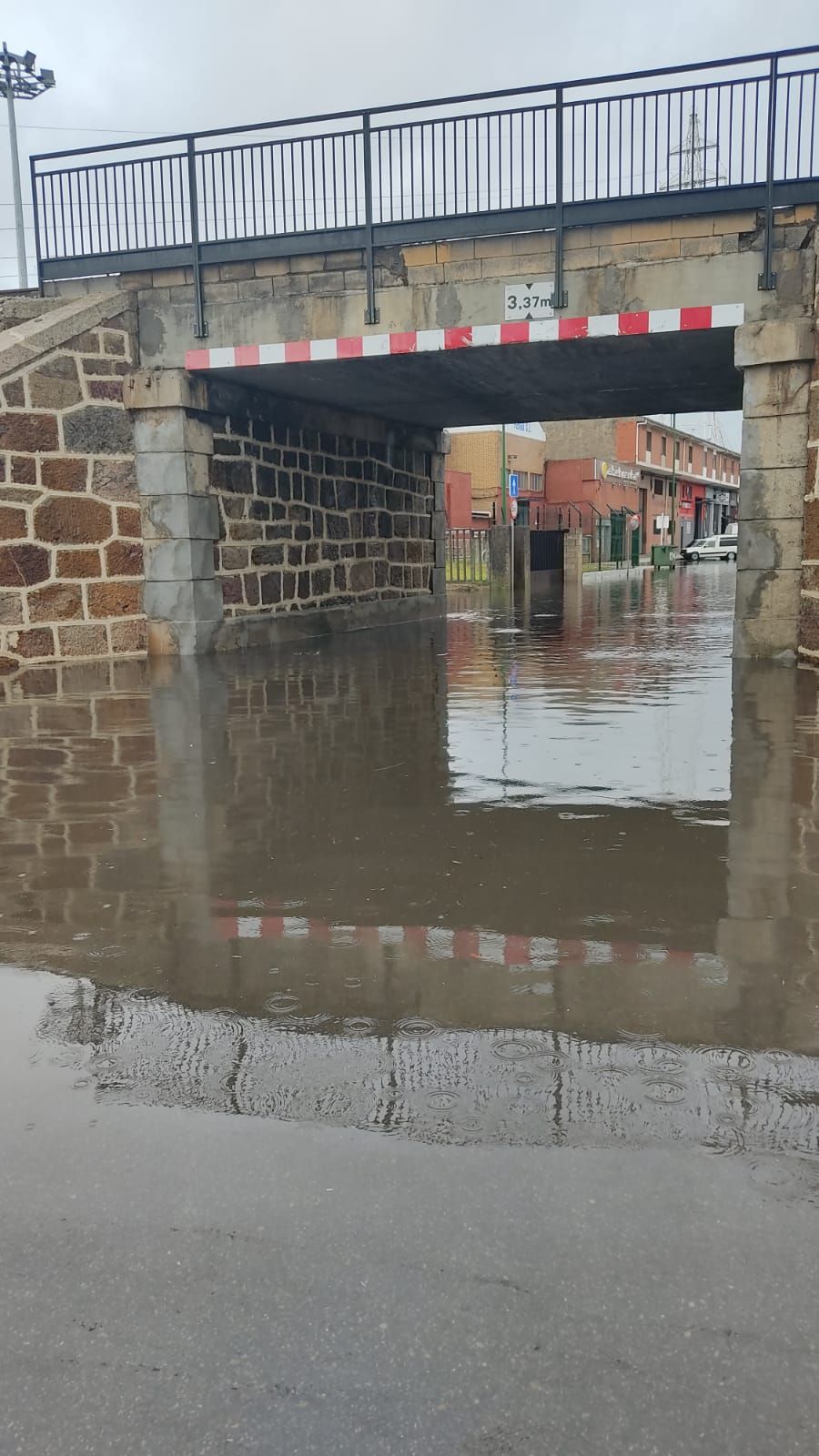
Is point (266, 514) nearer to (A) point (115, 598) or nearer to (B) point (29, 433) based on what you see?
(A) point (115, 598)

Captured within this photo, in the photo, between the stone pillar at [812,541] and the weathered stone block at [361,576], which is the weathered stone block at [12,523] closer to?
the weathered stone block at [361,576]

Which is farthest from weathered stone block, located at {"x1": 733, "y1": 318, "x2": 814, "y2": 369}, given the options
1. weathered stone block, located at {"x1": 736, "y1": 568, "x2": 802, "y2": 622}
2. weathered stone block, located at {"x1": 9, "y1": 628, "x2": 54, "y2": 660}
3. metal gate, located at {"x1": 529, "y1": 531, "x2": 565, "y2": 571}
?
metal gate, located at {"x1": 529, "y1": 531, "x2": 565, "y2": 571}

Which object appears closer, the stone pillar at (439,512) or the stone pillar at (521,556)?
the stone pillar at (439,512)

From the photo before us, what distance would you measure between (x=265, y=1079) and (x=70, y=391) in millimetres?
9235

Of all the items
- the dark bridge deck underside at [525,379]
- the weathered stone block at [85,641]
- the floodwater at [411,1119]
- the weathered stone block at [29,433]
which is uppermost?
the dark bridge deck underside at [525,379]

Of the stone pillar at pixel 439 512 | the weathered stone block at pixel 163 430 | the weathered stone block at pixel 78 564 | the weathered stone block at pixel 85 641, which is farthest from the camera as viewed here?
the stone pillar at pixel 439 512

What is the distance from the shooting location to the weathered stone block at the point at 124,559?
1061 cm

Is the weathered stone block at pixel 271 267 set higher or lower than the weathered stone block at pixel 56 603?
higher

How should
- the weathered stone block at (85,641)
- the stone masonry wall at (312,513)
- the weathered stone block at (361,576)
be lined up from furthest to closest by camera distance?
the weathered stone block at (361,576)
the stone masonry wall at (312,513)
the weathered stone block at (85,641)

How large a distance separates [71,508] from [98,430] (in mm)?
853

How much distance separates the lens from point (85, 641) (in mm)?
10539

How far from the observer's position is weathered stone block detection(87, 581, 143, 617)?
34.6ft

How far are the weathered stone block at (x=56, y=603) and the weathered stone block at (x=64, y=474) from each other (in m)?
0.93

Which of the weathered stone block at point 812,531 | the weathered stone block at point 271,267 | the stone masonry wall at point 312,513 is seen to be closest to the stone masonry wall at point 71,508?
the stone masonry wall at point 312,513
